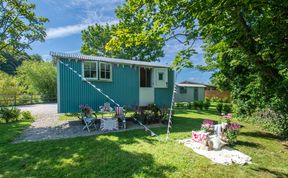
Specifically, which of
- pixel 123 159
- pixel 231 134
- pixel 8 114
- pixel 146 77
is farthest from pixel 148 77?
pixel 8 114

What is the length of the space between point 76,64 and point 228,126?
707cm

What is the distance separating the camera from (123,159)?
4.52 m

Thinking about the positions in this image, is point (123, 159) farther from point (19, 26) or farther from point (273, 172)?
point (19, 26)

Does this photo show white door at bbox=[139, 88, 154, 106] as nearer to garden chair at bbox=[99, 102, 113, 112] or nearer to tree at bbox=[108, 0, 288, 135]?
garden chair at bbox=[99, 102, 113, 112]

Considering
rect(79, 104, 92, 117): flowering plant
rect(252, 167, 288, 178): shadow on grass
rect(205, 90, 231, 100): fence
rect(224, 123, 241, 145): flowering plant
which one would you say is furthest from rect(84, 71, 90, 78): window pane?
rect(205, 90, 231, 100): fence

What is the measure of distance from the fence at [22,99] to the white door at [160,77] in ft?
48.8

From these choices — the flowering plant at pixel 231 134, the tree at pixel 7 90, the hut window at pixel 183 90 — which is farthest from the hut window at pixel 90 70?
the hut window at pixel 183 90

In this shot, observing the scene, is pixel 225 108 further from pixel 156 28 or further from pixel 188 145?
pixel 156 28

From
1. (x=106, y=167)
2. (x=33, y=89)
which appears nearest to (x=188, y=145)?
(x=106, y=167)

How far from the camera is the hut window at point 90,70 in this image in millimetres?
9023

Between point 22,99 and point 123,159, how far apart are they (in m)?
19.7

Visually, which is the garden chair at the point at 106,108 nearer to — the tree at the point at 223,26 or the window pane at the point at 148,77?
the window pane at the point at 148,77

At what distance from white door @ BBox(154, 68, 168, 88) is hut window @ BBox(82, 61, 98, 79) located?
3.74 meters

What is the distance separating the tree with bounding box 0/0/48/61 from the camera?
9539 millimetres
